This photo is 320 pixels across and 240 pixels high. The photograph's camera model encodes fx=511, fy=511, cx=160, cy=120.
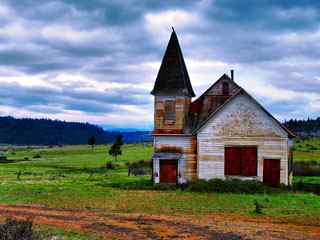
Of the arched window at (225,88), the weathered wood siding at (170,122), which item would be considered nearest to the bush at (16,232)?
the weathered wood siding at (170,122)

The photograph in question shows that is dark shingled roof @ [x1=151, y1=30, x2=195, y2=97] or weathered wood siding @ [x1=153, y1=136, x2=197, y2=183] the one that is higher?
dark shingled roof @ [x1=151, y1=30, x2=195, y2=97]

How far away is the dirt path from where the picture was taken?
55.1 ft

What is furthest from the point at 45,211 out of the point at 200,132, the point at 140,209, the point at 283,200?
the point at 200,132

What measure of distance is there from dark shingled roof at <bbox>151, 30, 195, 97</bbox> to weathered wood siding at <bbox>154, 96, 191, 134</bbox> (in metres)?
0.48

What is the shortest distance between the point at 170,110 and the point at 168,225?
2006 cm

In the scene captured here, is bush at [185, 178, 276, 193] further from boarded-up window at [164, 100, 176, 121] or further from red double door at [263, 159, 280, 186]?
boarded-up window at [164, 100, 176, 121]

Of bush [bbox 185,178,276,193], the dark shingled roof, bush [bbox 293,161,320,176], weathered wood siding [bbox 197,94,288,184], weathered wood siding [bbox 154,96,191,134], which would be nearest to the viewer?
bush [bbox 185,178,276,193]

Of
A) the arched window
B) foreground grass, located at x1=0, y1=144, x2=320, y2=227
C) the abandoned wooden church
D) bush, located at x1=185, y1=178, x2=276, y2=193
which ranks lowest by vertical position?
foreground grass, located at x1=0, y1=144, x2=320, y2=227

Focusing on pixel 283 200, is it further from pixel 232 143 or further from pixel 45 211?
pixel 45 211

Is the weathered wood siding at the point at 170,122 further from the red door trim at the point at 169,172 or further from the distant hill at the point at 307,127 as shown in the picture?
the distant hill at the point at 307,127

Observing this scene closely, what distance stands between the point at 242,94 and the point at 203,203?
1150 centimetres

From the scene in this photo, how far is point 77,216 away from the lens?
21.4 m

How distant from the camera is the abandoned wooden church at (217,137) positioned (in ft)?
117

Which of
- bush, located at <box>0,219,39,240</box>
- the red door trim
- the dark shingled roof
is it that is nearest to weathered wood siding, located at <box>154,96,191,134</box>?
the dark shingled roof
